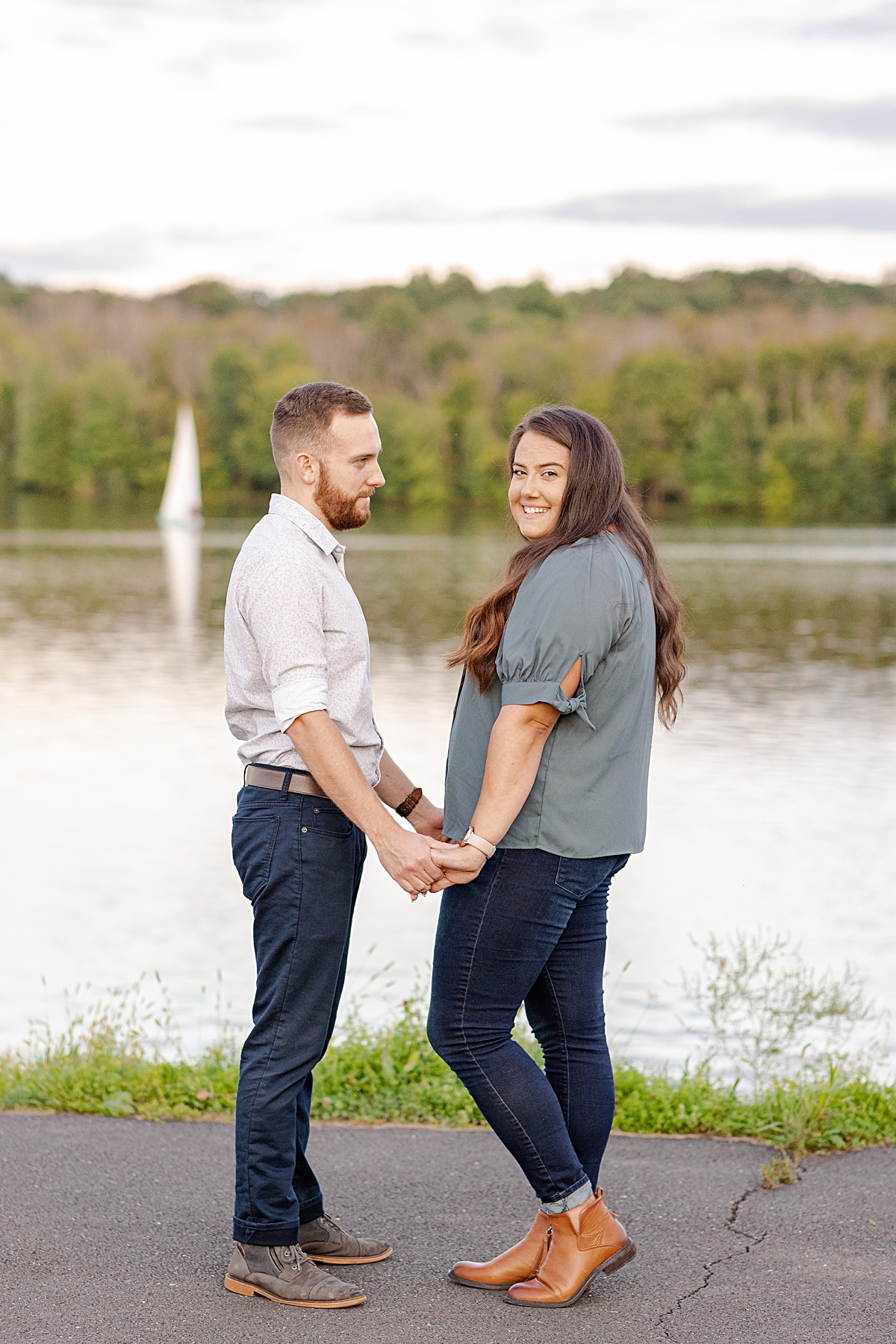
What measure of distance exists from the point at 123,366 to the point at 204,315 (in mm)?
21957

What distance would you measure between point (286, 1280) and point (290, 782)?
107 centimetres

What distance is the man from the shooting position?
3438 millimetres

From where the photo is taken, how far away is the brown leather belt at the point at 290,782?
3512 mm

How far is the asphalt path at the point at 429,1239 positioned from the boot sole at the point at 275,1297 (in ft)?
0.07

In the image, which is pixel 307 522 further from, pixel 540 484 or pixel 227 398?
pixel 227 398

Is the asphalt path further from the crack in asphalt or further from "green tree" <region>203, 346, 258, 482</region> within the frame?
"green tree" <region>203, 346, 258, 482</region>

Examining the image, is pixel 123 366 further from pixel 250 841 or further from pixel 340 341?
pixel 250 841

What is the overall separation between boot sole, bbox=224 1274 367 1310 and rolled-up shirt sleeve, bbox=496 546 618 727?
133cm

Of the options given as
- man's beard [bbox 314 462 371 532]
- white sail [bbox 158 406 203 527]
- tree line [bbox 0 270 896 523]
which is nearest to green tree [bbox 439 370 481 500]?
tree line [bbox 0 270 896 523]

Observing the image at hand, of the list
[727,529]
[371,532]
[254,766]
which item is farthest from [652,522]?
[727,529]

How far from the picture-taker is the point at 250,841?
3527 mm

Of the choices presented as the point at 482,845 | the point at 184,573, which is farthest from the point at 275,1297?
the point at 184,573

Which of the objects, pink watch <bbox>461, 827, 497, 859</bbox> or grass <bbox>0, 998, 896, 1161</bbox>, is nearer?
pink watch <bbox>461, 827, 497, 859</bbox>

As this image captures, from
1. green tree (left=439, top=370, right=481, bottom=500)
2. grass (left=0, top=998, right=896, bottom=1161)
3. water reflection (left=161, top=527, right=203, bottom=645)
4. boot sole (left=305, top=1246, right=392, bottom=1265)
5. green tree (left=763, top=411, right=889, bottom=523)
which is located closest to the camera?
boot sole (left=305, top=1246, right=392, bottom=1265)
